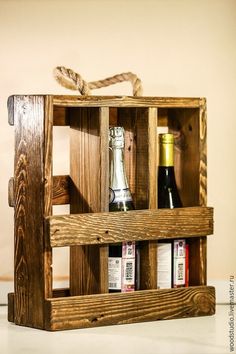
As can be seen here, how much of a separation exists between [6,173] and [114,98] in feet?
1.24

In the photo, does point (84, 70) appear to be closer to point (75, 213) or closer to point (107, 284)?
point (75, 213)

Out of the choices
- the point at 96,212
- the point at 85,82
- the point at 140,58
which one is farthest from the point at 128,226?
the point at 140,58

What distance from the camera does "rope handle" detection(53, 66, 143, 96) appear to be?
5.58 ft

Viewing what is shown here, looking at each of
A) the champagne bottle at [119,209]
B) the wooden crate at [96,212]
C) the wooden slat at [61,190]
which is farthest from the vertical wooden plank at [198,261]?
the wooden slat at [61,190]

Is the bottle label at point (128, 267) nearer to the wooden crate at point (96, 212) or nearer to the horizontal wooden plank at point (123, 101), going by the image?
the wooden crate at point (96, 212)

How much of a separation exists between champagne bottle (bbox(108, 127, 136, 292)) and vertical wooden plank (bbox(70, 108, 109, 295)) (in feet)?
0.11

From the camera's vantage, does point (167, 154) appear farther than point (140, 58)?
No

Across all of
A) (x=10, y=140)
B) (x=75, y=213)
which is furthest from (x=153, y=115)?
(x=10, y=140)

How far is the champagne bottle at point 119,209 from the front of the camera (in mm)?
1689

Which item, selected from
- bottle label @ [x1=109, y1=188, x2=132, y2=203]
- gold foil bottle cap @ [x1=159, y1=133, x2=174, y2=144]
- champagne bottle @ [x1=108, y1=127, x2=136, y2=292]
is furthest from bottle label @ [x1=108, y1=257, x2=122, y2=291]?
gold foil bottle cap @ [x1=159, y1=133, x2=174, y2=144]

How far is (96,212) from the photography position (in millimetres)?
1669

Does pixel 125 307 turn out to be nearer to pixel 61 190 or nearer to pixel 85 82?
pixel 61 190

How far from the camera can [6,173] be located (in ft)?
6.30

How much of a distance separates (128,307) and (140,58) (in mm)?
558
